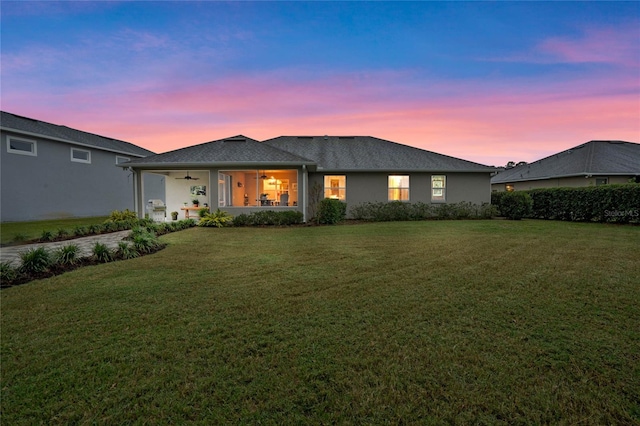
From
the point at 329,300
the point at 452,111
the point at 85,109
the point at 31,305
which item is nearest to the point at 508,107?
the point at 452,111

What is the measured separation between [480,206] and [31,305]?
1824 cm

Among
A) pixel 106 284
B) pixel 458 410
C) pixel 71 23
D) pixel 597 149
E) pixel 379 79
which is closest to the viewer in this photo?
pixel 458 410

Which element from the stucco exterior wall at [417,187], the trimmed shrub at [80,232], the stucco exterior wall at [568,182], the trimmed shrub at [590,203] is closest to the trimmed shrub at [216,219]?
the trimmed shrub at [80,232]

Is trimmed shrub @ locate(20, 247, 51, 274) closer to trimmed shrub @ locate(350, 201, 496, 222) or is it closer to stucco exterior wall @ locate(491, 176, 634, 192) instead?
trimmed shrub @ locate(350, 201, 496, 222)

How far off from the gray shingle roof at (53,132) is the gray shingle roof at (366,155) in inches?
384

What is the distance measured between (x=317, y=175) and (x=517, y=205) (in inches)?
420

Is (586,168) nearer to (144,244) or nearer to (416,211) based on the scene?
(416,211)

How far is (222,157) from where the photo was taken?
14.3m

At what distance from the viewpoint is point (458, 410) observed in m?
2.08

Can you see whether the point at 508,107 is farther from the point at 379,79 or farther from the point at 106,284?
the point at 106,284

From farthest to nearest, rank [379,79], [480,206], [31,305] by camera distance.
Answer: [480,206], [379,79], [31,305]

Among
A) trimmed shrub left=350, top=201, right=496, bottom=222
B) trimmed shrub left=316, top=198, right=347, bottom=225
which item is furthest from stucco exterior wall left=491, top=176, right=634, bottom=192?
trimmed shrub left=316, top=198, right=347, bottom=225

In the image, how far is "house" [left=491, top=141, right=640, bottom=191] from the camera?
736 inches

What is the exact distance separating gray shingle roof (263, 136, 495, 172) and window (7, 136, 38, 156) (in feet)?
38.2
